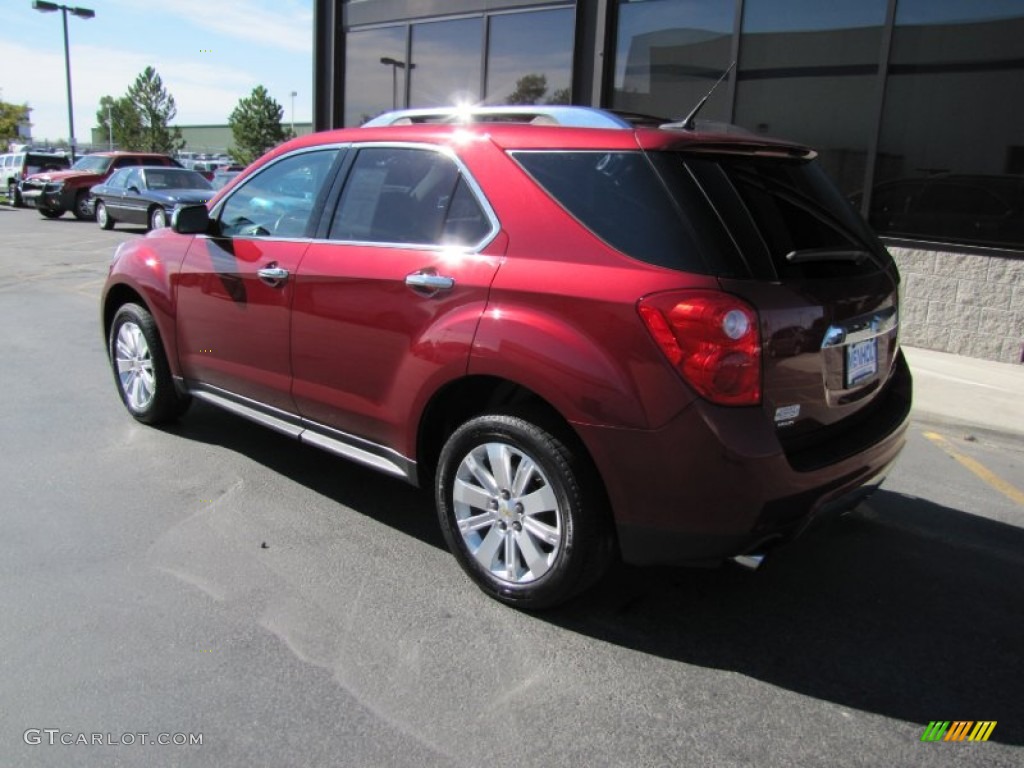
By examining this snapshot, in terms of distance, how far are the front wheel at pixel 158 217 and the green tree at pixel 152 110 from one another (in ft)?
204

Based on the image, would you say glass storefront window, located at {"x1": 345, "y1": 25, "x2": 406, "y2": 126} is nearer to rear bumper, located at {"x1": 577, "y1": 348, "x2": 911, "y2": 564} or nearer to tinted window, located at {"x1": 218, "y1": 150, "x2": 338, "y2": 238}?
tinted window, located at {"x1": 218, "y1": 150, "x2": 338, "y2": 238}

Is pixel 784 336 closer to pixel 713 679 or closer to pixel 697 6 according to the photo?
pixel 713 679

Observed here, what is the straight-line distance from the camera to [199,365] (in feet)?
15.3

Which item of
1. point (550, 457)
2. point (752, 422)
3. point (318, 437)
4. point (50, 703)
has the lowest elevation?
point (50, 703)

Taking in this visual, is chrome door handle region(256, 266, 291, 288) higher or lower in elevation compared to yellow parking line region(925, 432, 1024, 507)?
higher

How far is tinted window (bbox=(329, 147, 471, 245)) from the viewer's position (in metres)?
3.37

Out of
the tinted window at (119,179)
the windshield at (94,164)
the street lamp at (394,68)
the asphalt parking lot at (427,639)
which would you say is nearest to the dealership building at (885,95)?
the street lamp at (394,68)

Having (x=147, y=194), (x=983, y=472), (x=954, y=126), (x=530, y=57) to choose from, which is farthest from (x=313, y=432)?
(x=147, y=194)

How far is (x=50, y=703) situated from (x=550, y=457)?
177cm

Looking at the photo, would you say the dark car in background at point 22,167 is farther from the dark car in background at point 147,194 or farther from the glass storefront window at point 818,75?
the glass storefront window at point 818,75

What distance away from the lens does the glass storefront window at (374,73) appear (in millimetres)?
13355

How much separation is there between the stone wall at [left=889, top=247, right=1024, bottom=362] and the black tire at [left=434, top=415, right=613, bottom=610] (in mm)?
6722

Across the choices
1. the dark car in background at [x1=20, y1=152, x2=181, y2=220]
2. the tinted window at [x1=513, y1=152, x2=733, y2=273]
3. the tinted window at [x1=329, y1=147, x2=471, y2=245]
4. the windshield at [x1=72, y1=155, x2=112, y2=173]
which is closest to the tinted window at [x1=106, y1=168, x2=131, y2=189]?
the dark car in background at [x1=20, y1=152, x2=181, y2=220]

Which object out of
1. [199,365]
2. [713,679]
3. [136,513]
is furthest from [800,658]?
[199,365]
